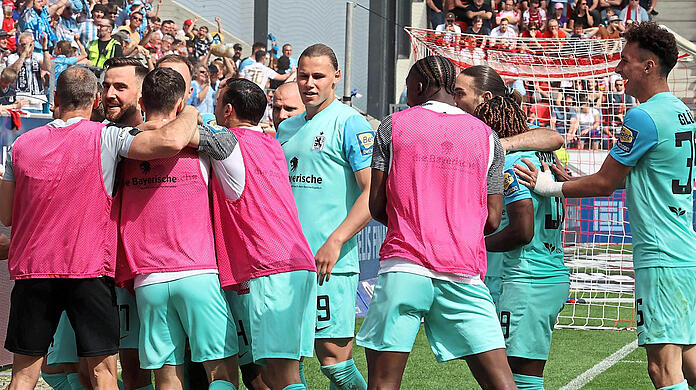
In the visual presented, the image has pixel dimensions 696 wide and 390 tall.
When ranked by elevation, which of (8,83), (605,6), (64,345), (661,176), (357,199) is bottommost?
(64,345)

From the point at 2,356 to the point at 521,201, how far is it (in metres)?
4.70

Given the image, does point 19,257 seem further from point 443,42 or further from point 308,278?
point 443,42

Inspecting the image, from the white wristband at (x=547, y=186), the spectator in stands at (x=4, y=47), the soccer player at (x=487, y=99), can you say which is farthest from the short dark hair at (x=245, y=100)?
the spectator in stands at (x=4, y=47)

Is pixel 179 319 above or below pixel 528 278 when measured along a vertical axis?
below

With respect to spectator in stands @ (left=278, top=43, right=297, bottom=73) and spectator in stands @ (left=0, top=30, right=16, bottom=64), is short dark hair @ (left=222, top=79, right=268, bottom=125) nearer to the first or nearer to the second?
spectator in stands @ (left=0, top=30, right=16, bottom=64)

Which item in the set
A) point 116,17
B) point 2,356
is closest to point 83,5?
point 116,17

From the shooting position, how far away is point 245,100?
4.87m

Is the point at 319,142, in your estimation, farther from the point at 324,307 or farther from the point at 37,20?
the point at 37,20

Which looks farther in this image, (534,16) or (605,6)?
(605,6)

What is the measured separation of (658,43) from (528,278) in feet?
4.47

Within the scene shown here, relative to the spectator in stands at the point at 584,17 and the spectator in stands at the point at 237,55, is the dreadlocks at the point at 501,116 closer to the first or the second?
the spectator in stands at the point at 237,55

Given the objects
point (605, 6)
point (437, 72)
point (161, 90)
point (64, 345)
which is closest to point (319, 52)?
point (161, 90)

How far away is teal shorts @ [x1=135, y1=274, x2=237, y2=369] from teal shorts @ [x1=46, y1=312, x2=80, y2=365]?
845mm

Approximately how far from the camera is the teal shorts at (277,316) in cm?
466
